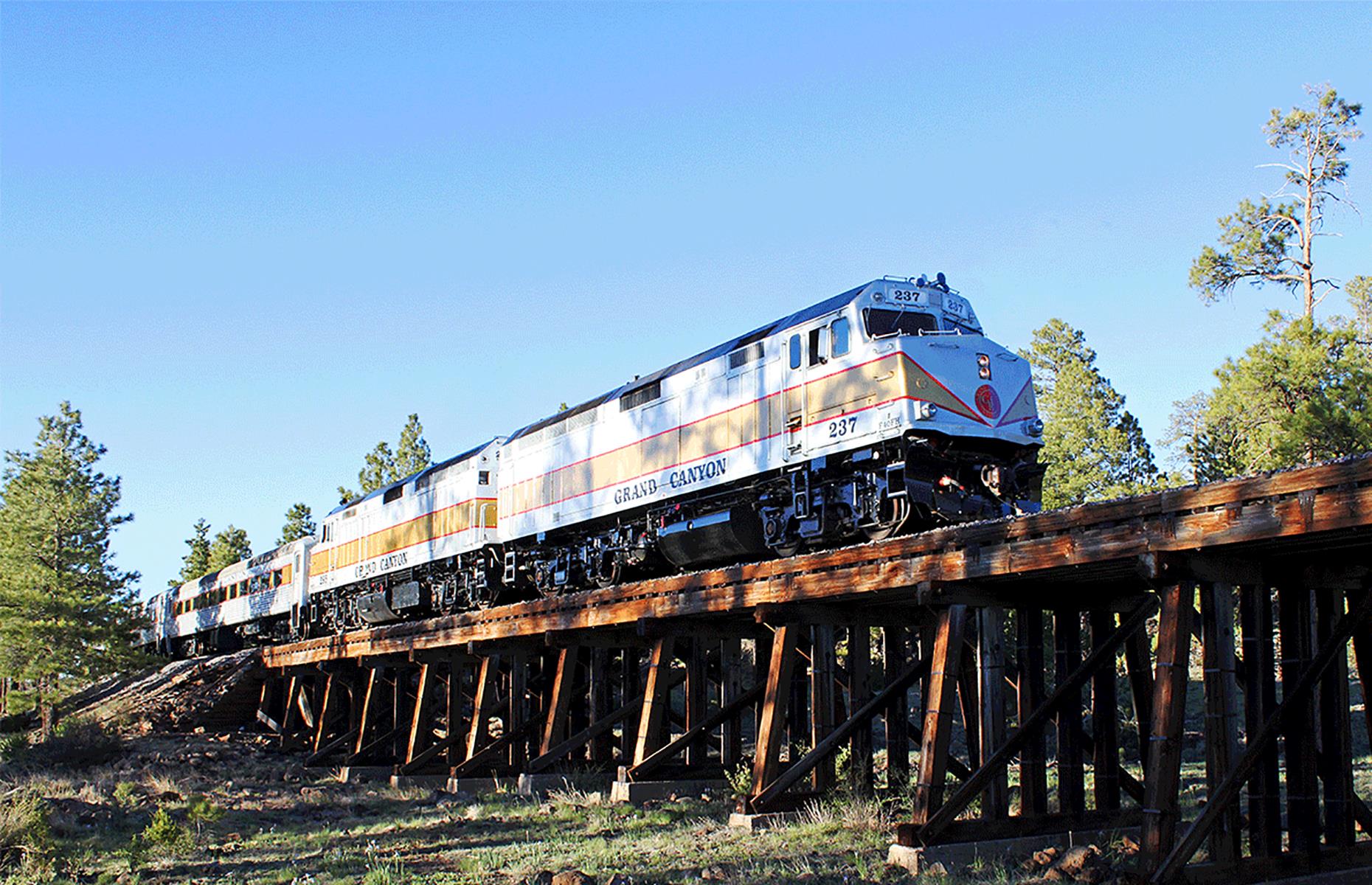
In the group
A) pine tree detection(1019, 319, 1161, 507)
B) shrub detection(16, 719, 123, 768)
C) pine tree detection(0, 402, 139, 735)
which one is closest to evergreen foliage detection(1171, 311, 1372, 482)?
pine tree detection(1019, 319, 1161, 507)

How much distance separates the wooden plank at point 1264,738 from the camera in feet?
32.3

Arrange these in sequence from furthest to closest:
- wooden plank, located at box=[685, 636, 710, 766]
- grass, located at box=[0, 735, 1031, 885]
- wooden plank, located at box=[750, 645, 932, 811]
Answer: wooden plank, located at box=[685, 636, 710, 766] < wooden plank, located at box=[750, 645, 932, 811] < grass, located at box=[0, 735, 1031, 885]

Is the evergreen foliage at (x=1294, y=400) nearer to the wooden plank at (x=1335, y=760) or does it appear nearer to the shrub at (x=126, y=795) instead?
the wooden plank at (x=1335, y=760)

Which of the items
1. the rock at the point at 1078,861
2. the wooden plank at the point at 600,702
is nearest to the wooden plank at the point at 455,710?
the wooden plank at the point at 600,702

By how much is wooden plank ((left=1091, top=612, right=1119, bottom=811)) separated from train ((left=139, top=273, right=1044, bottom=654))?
357 cm

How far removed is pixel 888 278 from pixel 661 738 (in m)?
7.79

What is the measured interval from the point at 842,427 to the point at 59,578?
120ft

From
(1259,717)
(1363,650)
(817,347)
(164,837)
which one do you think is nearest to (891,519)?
(817,347)

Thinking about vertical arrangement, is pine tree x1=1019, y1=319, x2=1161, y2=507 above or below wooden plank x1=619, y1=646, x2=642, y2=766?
above

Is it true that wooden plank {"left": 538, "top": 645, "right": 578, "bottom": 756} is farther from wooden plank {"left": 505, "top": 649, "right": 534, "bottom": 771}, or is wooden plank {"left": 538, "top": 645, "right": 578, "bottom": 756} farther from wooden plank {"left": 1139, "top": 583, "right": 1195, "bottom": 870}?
wooden plank {"left": 1139, "top": 583, "right": 1195, "bottom": 870}

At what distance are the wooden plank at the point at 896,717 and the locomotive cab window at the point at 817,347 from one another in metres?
4.04

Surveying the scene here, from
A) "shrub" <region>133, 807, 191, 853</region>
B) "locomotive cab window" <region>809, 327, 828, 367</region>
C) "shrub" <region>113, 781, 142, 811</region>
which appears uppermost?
"locomotive cab window" <region>809, 327, 828, 367</region>

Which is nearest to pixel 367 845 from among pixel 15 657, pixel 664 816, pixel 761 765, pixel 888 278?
pixel 664 816

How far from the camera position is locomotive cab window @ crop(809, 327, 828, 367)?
18.3 metres
